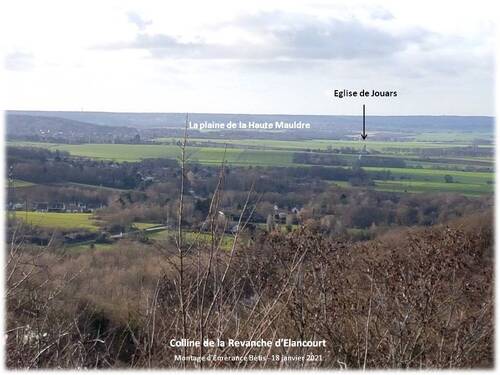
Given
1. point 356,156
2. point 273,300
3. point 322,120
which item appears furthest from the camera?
point 356,156

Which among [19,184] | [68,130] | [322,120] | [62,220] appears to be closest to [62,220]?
[62,220]

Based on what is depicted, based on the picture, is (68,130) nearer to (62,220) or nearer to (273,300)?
(62,220)

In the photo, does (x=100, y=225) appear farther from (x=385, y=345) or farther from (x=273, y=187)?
(x=385, y=345)

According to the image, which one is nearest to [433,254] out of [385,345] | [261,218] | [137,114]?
[385,345]

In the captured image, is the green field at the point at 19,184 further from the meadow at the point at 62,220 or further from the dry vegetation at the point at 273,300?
the dry vegetation at the point at 273,300

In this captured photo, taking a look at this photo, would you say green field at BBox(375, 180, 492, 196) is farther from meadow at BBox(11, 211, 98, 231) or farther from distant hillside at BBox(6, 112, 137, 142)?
meadow at BBox(11, 211, 98, 231)
